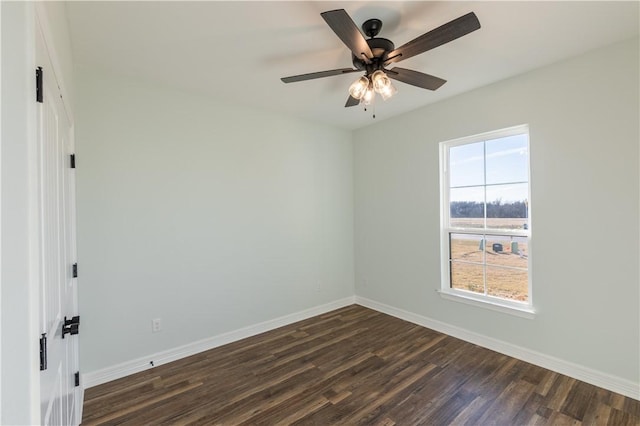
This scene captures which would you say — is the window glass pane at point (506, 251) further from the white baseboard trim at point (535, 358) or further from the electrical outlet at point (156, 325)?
the electrical outlet at point (156, 325)

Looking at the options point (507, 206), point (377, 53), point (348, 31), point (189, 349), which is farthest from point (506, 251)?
point (189, 349)

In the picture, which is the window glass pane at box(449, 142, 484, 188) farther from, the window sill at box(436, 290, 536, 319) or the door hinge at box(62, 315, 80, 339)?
the door hinge at box(62, 315, 80, 339)

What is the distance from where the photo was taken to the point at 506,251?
288 cm

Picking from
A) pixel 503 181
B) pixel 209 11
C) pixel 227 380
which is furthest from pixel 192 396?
pixel 503 181

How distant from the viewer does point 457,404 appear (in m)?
2.13

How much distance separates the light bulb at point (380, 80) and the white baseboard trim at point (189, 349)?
278 cm

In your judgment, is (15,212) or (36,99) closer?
(15,212)

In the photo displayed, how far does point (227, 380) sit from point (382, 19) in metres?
2.95

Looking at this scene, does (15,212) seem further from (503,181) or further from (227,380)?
(503,181)

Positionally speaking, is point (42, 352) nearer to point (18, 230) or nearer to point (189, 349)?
point (18, 230)

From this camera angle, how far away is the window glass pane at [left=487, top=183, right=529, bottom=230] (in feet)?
9.05

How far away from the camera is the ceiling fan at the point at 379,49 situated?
59.7 inches

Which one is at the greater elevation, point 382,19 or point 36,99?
point 382,19

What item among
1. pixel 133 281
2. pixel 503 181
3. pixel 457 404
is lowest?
pixel 457 404
